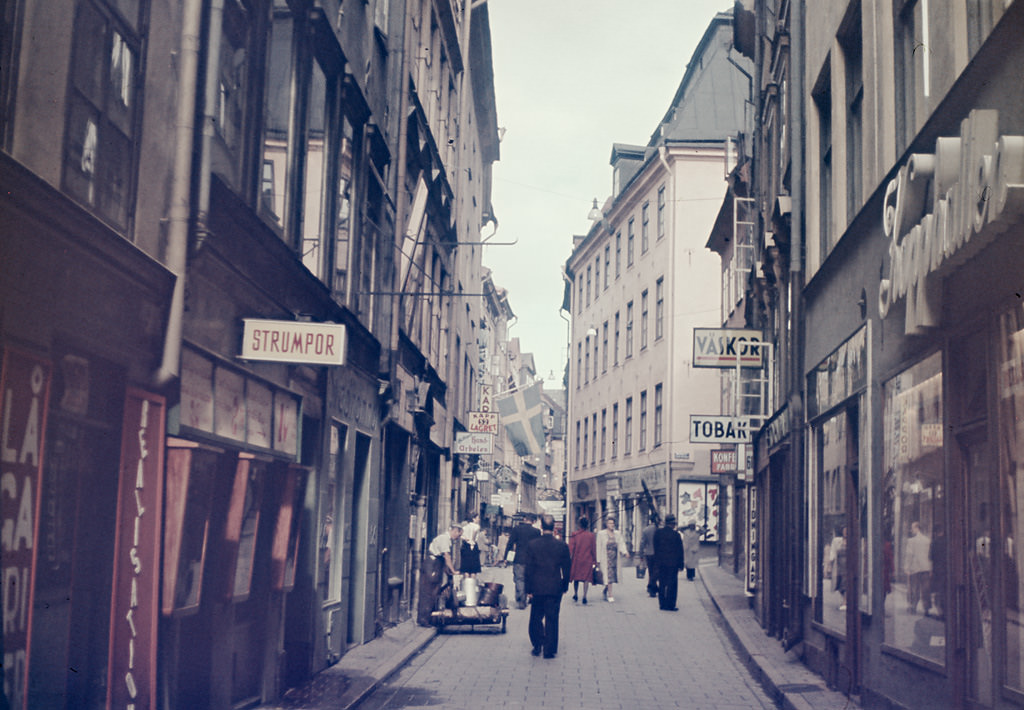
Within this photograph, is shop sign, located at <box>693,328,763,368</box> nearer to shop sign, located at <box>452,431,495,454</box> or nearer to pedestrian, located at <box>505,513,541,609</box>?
pedestrian, located at <box>505,513,541,609</box>

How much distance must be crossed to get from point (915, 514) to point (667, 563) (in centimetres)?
1230

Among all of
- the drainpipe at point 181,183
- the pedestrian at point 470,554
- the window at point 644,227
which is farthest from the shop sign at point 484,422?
the drainpipe at point 181,183

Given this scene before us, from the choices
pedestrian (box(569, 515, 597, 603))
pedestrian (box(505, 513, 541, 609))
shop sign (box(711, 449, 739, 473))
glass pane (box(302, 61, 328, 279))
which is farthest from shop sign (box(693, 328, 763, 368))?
glass pane (box(302, 61, 328, 279))

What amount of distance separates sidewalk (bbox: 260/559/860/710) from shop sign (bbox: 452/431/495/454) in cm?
792

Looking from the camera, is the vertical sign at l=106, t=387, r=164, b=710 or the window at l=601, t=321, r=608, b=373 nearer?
the vertical sign at l=106, t=387, r=164, b=710

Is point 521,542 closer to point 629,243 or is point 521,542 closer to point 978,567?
point 978,567

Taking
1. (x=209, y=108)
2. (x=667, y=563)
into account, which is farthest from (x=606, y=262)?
(x=209, y=108)

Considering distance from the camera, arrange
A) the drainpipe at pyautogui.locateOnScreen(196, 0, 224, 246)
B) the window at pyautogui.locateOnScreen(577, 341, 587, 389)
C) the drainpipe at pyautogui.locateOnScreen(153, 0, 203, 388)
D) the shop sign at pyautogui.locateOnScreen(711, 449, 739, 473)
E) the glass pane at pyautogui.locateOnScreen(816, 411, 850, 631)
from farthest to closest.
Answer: the window at pyautogui.locateOnScreen(577, 341, 587, 389) < the shop sign at pyautogui.locateOnScreen(711, 449, 739, 473) < the glass pane at pyautogui.locateOnScreen(816, 411, 850, 631) < the drainpipe at pyautogui.locateOnScreen(196, 0, 224, 246) < the drainpipe at pyautogui.locateOnScreen(153, 0, 203, 388)

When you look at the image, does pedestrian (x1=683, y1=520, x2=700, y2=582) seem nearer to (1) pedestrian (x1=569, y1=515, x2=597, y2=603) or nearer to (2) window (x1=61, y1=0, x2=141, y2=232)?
(1) pedestrian (x1=569, y1=515, x2=597, y2=603)

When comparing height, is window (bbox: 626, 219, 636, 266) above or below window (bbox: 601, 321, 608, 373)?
above

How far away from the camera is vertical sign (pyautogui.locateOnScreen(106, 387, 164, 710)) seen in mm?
7086

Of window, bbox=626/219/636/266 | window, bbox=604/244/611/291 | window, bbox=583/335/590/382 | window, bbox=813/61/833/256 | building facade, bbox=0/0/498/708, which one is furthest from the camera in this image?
window, bbox=583/335/590/382

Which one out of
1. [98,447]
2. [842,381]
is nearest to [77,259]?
[98,447]

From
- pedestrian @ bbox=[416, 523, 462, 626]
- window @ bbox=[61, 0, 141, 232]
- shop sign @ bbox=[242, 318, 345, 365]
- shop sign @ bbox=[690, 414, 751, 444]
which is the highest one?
window @ bbox=[61, 0, 141, 232]
